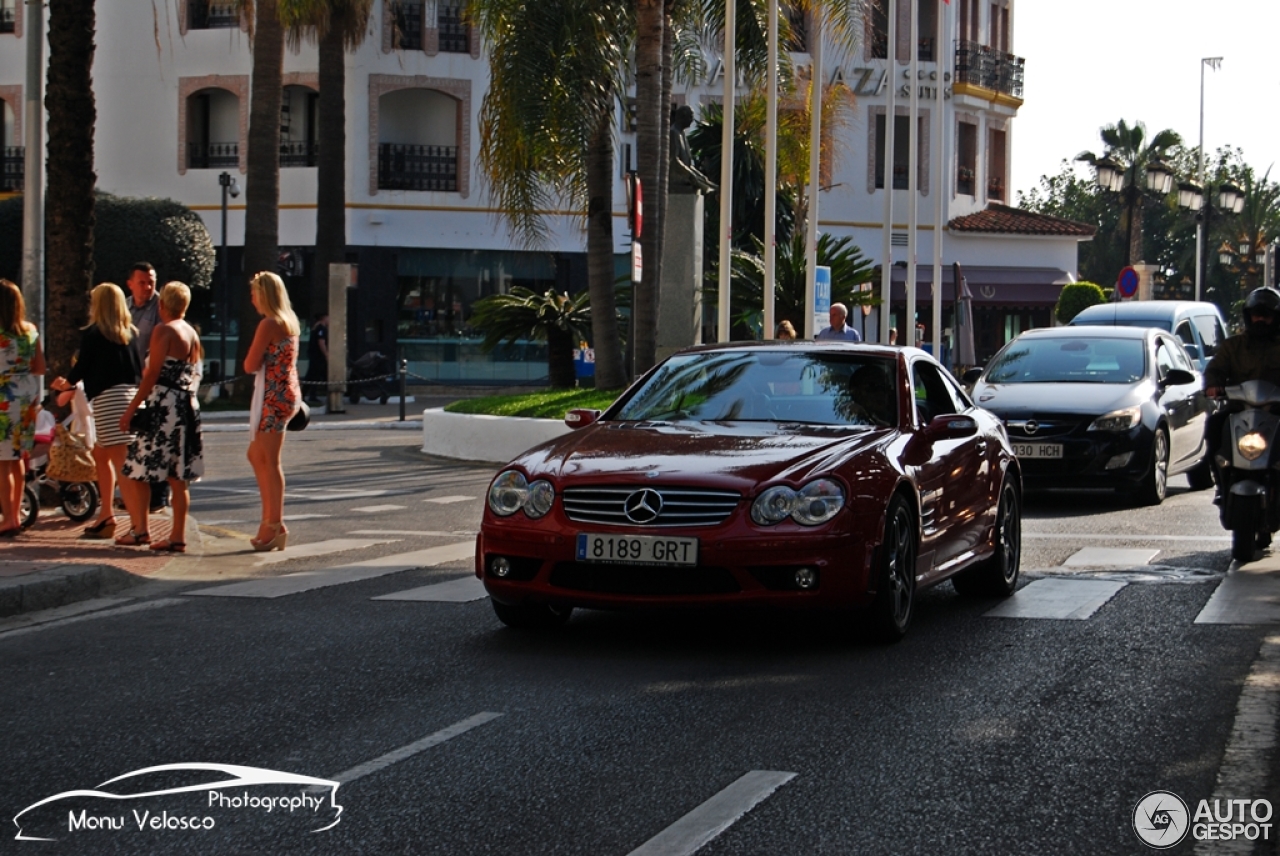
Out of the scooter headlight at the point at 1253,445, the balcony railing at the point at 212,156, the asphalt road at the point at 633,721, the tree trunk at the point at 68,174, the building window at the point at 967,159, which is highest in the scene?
the building window at the point at 967,159

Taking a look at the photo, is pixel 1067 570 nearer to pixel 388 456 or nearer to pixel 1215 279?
pixel 388 456

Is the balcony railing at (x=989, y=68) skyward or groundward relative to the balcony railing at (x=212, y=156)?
skyward

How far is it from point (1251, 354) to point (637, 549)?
5.54 meters

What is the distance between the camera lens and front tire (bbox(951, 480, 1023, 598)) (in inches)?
397

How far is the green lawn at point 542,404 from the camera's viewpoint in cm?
2198

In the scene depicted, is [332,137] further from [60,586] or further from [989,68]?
[60,586]

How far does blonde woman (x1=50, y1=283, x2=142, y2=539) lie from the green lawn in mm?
9400

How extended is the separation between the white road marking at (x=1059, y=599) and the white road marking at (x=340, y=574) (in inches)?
155

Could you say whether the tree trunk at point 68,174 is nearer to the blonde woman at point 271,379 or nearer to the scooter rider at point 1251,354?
the blonde woman at point 271,379

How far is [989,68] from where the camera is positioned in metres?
53.9

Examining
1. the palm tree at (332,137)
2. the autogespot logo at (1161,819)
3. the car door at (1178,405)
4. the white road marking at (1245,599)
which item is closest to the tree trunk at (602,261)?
the car door at (1178,405)

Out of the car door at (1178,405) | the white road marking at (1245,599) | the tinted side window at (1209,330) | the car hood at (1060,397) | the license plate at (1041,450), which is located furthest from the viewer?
the tinted side window at (1209,330)

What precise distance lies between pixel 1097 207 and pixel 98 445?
9528cm

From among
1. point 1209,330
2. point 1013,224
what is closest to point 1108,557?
point 1209,330
